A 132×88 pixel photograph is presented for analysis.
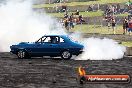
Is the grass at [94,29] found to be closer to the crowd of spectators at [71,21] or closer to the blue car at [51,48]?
the crowd of spectators at [71,21]

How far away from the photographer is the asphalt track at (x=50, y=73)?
53.4ft

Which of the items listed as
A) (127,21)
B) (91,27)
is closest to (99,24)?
(91,27)

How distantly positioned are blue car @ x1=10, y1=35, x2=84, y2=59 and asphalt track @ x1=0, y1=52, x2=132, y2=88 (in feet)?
3.55

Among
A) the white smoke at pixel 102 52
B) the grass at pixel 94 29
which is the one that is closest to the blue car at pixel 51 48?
the white smoke at pixel 102 52

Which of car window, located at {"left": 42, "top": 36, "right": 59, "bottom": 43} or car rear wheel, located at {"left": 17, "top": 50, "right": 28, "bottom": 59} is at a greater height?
car window, located at {"left": 42, "top": 36, "right": 59, "bottom": 43}

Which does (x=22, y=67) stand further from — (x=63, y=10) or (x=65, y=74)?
(x=63, y=10)

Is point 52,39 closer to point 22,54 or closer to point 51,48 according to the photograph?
point 51,48

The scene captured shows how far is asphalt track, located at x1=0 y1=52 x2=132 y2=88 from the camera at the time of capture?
16266 mm

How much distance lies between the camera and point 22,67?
2234 cm

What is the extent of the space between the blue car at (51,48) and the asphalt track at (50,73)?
108 centimetres

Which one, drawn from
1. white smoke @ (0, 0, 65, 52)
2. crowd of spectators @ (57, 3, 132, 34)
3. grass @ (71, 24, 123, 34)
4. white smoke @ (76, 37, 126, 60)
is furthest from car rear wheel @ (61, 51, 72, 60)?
grass @ (71, 24, 123, 34)

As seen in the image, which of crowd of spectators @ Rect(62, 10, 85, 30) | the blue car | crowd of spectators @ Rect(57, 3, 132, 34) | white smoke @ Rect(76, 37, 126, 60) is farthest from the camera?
crowd of spectators @ Rect(62, 10, 85, 30)

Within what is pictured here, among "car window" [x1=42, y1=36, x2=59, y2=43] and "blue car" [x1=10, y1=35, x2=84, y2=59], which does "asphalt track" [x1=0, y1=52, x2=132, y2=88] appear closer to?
"blue car" [x1=10, y1=35, x2=84, y2=59]

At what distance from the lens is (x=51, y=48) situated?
2723 cm
